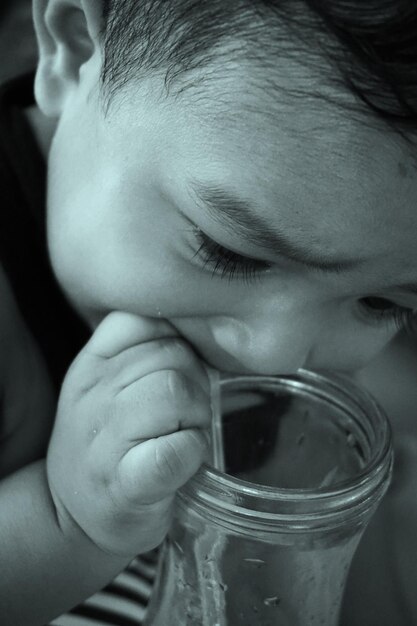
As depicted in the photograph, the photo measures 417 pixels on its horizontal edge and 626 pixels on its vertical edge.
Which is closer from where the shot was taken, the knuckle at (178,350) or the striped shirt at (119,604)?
the knuckle at (178,350)

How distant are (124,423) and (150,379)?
0.03 metres

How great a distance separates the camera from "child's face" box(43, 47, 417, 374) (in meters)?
0.43

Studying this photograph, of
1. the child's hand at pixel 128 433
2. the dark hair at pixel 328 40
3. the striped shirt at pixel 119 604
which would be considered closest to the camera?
the dark hair at pixel 328 40

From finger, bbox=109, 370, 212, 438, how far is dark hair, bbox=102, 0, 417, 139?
169 millimetres

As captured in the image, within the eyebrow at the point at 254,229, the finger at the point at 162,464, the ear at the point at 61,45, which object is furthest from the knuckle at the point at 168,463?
the ear at the point at 61,45

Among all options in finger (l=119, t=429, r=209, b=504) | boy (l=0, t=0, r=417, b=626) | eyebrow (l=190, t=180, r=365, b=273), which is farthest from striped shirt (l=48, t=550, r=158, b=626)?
eyebrow (l=190, t=180, r=365, b=273)

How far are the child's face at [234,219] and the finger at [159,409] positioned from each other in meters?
0.04

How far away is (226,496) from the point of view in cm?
48

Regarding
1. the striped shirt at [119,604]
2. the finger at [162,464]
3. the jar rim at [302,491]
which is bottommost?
the striped shirt at [119,604]

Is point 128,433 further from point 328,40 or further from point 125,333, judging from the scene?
point 328,40

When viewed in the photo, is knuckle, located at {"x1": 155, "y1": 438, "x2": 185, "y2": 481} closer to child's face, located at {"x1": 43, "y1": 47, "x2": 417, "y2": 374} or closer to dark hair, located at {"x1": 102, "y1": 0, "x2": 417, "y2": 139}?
child's face, located at {"x1": 43, "y1": 47, "x2": 417, "y2": 374}

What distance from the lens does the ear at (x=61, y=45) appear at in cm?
56

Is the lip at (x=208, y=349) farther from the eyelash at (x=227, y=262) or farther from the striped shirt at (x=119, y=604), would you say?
the striped shirt at (x=119, y=604)

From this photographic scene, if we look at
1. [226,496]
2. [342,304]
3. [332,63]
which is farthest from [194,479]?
[332,63]
